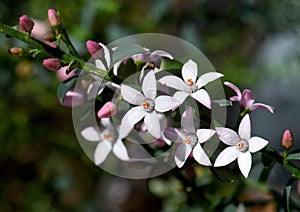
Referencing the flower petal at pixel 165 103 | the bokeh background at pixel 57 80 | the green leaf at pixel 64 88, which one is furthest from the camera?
the bokeh background at pixel 57 80

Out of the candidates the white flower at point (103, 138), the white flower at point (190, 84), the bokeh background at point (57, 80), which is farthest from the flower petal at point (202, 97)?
the bokeh background at point (57, 80)

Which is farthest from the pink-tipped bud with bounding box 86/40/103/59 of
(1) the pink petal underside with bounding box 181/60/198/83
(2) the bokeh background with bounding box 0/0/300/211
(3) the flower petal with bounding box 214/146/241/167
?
(2) the bokeh background with bounding box 0/0/300/211

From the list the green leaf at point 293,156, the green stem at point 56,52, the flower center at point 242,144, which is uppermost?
the green stem at point 56,52

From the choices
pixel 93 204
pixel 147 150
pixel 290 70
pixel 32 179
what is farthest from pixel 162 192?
pixel 147 150

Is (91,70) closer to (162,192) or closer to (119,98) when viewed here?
(119,98)

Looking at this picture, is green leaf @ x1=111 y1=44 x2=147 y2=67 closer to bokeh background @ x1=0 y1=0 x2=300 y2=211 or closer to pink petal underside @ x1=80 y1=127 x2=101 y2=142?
pink petal underside @ x1=80 y1=127 x2=101 y2=142

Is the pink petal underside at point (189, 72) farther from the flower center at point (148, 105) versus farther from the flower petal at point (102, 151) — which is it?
the flower petal at point (102, 151)

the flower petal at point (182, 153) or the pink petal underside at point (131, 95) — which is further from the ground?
the pink petal underside at point (131, 95)
